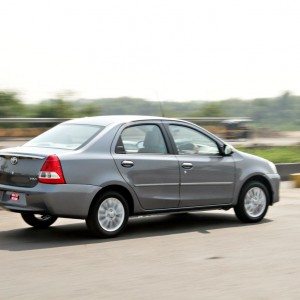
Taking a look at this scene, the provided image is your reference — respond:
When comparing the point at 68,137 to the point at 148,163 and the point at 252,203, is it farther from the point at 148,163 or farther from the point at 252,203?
the point at 252,203

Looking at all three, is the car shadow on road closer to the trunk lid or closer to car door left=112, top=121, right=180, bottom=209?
car door left=112, top=121, right=180, bottom=209

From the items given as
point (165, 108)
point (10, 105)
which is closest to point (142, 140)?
point (165, 108)

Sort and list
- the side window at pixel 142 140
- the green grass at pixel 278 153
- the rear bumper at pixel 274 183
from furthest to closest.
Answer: the green grass at pixel 278 153 → the rear bumper at pixel 274 183 → the side window at pixel 142 140

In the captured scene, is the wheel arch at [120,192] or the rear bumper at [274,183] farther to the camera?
the rear bumper at [274,183]

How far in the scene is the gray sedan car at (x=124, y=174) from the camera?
31.0 feet

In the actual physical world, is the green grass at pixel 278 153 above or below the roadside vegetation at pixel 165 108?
below

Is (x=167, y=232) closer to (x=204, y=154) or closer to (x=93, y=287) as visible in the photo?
(x=204, y=154)

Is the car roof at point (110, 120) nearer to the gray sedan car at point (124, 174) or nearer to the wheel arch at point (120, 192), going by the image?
the gray sedan car at point (124, 174)

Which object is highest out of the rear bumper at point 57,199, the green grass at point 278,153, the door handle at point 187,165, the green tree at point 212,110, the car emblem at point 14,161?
the green tree at point 212,110

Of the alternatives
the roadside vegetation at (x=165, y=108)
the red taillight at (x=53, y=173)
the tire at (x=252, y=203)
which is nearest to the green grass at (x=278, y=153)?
the roadside vegetation at (x=165, y=108)

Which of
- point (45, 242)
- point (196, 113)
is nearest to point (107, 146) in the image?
point (45, 242)

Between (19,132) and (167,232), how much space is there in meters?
12.1

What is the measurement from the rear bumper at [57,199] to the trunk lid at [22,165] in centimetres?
11

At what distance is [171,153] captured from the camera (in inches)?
416
